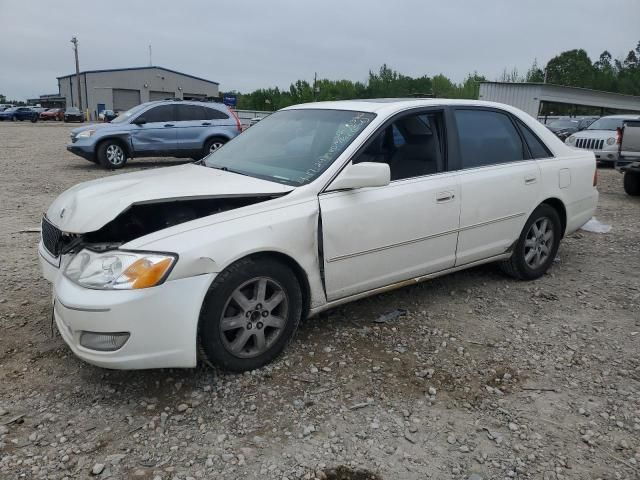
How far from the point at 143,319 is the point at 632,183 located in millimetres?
9667

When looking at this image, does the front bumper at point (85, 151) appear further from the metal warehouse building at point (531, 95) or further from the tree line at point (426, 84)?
the tree line at point (426, 84)

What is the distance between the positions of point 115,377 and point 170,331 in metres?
0.66

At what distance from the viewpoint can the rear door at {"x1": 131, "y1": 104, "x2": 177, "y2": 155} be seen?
12508mm

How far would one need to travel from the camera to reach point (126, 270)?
2.73m

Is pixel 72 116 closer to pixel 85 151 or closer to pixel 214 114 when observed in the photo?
pixel 85 151

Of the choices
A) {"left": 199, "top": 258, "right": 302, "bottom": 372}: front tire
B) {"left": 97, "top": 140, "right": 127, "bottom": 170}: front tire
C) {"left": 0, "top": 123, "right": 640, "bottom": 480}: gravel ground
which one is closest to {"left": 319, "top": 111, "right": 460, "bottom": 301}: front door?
{"left": 199, "top": 258, "right": 302, "bottom": 372}: front tire

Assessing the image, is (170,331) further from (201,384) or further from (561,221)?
(561,221)

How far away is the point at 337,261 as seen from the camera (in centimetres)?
339

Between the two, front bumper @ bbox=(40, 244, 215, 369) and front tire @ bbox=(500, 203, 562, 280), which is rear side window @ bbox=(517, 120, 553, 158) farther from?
front bumper @ bbox=(40, 244, 215, 369)

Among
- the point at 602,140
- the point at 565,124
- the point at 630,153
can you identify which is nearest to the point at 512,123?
the point at 630,153

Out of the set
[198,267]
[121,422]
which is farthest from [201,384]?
[198,267]

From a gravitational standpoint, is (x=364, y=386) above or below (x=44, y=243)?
below

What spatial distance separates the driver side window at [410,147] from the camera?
3.73 metres

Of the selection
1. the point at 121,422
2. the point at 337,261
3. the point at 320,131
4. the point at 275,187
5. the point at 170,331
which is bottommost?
the point at 121,422
